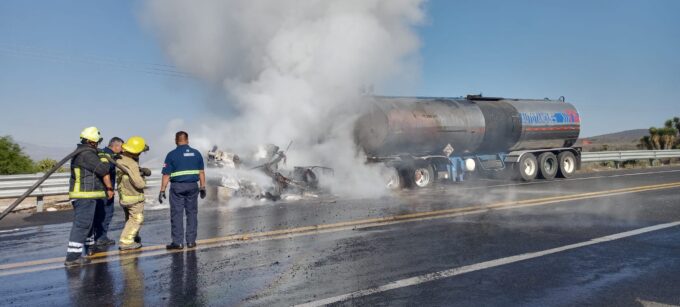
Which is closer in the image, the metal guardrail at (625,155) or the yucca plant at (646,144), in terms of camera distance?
the metal guardrail at (625,155)

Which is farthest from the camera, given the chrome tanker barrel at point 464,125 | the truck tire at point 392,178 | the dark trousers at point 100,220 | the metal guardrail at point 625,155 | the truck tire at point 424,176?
the metal guardrail at point 625,155

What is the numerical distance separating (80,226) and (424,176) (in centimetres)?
1180

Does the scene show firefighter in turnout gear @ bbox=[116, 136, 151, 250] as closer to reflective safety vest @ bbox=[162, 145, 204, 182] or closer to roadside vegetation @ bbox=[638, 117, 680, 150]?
reflective safety vest @ bbox=[162, 145, 204, 182]

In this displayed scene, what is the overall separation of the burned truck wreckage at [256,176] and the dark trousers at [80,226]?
18.4 feet

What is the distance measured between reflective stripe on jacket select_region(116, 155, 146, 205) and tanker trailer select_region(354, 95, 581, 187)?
28.7 feet

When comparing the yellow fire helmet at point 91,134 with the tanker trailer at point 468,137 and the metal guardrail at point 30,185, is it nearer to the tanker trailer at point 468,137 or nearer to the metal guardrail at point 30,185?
the metal guardrail at point 30,185

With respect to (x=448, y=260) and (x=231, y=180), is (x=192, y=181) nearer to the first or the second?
(x=448, y=260)

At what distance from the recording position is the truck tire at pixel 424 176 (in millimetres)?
15969

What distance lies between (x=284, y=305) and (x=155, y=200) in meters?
8.96

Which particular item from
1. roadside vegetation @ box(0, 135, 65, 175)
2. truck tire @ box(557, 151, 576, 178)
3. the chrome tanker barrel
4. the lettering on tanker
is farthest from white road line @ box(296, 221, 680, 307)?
roadside vegetation @ box(0, 135, 65, 175)

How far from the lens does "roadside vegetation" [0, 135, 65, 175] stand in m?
18.3

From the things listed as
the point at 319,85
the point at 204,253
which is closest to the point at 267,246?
the point at 204,253

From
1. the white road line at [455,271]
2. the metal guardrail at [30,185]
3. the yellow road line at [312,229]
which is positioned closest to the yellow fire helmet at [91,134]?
the yellow road line at [312,229]

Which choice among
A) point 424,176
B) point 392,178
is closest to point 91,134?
point 392,178
